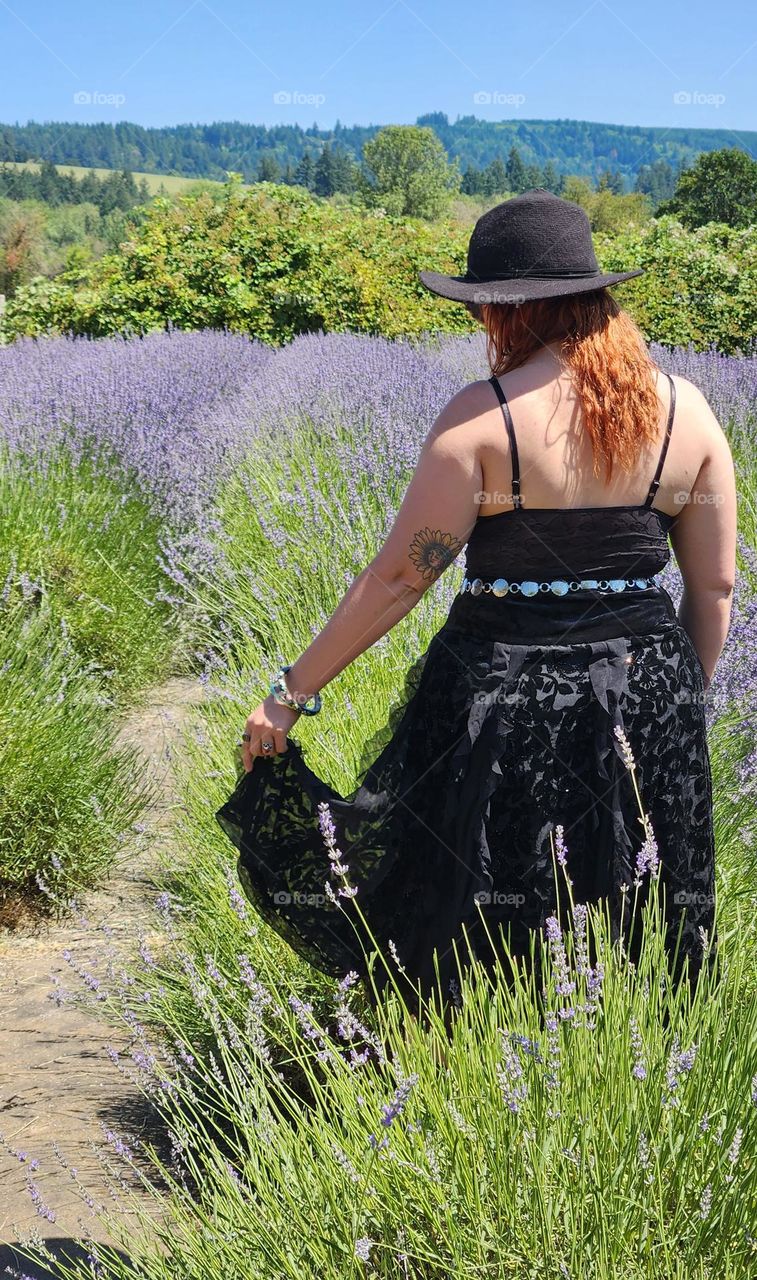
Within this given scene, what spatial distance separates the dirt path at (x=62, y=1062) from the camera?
2.37 m

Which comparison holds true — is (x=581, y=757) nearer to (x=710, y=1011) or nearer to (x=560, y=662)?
(x=560, y=662)

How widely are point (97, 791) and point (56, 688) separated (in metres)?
0.41

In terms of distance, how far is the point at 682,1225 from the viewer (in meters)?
1.39

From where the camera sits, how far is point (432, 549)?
1886mm

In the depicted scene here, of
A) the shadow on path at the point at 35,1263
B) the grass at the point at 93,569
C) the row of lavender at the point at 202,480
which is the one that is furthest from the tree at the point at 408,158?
the shadow on path at the point at 35,1263

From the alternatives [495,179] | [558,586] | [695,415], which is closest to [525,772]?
[558,586]

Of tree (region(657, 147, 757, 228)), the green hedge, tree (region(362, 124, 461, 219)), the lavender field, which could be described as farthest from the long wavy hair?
tree (region(362, 124, 461, 219))

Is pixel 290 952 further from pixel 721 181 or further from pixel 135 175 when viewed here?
pixel 135 175

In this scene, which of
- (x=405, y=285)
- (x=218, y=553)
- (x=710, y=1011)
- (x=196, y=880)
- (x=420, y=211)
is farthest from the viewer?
(x=420, y=211)

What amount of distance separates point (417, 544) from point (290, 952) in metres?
1.19

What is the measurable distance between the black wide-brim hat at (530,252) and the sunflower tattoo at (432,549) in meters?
0.40

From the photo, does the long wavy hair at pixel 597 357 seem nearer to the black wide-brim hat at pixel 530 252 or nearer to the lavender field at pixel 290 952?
the black wide-brim hat at pixel 530 252

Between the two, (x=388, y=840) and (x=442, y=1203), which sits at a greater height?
(x=388, y=840)

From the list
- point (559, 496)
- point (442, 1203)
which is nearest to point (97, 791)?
point (559, 496)
